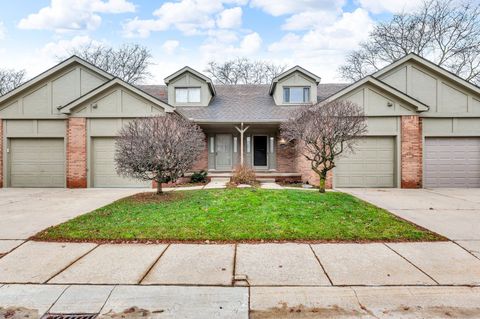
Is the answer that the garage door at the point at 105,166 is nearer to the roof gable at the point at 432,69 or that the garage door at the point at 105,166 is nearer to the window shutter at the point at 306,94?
the window shutter at the point at 306,94

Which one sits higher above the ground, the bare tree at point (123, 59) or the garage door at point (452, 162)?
the bare tree at point (123, 59)

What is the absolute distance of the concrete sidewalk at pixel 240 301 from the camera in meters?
2.57

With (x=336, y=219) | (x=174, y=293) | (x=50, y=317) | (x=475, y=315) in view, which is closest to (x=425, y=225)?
(x=336, y=219)

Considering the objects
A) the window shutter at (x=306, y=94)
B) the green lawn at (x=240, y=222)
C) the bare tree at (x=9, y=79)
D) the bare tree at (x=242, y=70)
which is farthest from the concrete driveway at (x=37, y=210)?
the bare tree at (x=9, y=79)

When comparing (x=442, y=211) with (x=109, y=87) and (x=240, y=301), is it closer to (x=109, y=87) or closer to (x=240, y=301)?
(x=240, y=301)

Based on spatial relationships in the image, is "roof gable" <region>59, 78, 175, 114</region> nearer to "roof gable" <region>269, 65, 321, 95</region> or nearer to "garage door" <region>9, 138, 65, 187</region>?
"garage door" <region>9, 138, 65, 187</region>

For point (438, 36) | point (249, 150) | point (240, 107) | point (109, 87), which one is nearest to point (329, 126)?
point (249, 150)

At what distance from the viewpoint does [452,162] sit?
11695 millimetres

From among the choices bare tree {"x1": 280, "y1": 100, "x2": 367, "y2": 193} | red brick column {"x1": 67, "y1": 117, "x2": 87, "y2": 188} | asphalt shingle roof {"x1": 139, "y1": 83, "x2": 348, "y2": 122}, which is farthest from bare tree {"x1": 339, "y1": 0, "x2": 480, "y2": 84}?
red brick column {"x1": 67, "y1": 117, "x2": 87, "y2": 188}

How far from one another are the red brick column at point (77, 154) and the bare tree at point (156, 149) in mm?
4760

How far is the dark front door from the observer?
1552cm

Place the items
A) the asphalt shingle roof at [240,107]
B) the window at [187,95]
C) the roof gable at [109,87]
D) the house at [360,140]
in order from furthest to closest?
the window at [187,95], the asphalt shingle roof at [240,107], the house at [360,140], the roof gable at [109,87]

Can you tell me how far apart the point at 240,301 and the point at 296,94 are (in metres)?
14.2

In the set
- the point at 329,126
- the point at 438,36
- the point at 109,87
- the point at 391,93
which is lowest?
the point at 329,126
